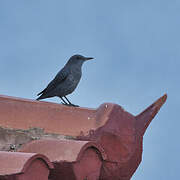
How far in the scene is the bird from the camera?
5309 millimetres

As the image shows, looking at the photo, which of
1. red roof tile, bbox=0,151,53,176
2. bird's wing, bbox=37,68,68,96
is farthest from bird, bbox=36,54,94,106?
red roof tile, bbox=0,151,53,176

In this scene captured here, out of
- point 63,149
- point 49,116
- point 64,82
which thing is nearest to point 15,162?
point 63,149

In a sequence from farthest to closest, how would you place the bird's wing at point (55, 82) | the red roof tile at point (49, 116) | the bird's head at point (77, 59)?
the bird's head at point (77, 59) → the bird's wing at point (55, 82) → the red roof tile at point (49, 116)

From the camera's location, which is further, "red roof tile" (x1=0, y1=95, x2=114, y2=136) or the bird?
the bird

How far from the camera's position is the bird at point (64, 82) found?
5.31 metres

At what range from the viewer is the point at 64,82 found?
5.30 m

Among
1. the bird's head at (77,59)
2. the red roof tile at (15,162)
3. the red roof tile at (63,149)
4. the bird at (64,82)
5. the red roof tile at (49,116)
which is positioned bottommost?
the red roof tile at (15,162)

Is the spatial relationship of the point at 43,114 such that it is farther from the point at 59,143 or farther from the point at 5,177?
the point at 5,177

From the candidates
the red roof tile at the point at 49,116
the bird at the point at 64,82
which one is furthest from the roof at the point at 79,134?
the bird at the point at 64,82

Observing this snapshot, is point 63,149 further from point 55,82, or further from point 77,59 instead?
point 77,59

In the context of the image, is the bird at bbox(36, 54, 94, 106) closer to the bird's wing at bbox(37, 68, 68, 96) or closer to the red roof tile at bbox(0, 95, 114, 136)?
the bird's wing at bbox(37, 68, 68, 96)

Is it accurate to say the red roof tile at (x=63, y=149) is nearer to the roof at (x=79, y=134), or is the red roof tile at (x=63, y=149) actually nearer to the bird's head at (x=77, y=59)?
the roof at (x=79, y=134)

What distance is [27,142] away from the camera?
3.99 metres

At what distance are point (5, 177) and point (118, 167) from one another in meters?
1.58
